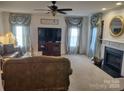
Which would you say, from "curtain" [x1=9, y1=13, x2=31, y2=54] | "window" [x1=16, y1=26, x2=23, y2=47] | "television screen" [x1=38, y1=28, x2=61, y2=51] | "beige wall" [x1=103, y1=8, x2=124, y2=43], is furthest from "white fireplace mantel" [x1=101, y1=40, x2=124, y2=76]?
"window" [x1=16, y1=26, x2=23, y2=47]

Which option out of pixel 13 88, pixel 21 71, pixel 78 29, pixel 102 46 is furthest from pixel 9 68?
pixel 78 29

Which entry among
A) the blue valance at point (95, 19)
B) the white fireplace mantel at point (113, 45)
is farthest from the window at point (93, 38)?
the white fireplace mantel at point (113, 45)

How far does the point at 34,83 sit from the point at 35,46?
5332 mm

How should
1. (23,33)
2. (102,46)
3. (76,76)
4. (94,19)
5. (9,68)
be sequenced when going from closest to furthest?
1. (9,68)
2. (76,76)
3. (102,46)
4. (94,19)
5. (23,33)

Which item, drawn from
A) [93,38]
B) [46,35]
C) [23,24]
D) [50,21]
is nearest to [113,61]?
[93,38]

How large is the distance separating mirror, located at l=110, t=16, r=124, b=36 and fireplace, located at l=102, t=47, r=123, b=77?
69 cm

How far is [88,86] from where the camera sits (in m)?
3.71

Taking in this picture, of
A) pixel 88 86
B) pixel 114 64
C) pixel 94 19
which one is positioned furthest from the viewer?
pixel 94 19

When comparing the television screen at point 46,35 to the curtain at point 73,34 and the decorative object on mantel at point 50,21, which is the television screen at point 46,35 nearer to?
the decorative object on mantel at point 50,21

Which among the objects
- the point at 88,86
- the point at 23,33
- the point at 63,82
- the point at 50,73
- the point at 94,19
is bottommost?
the point at 88,86

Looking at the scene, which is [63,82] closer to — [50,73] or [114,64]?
[50,73]

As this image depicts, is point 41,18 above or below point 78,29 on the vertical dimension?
above

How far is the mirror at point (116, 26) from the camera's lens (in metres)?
5.15

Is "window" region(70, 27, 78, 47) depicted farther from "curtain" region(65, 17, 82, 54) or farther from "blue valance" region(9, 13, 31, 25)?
"blue valance" region(9, 13, 31, 25)
